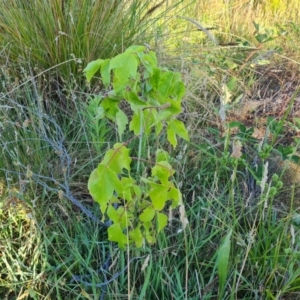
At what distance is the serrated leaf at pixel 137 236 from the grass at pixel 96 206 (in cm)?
5

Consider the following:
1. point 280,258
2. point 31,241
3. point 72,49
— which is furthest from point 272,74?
point 31,241

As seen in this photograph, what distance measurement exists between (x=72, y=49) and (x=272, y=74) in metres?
0.97

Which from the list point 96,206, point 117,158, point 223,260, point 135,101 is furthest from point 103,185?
point 96,206

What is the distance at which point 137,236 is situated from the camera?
103 cm

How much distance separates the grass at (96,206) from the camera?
3.58 ft

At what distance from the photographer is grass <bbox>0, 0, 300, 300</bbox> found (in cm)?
109

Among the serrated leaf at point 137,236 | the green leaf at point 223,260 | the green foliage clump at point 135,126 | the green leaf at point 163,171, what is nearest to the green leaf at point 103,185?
the green foliage clump at point 135,126

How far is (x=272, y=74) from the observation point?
7.22 feet

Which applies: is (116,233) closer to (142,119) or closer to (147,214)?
(147,214)

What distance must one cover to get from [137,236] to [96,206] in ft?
1.05

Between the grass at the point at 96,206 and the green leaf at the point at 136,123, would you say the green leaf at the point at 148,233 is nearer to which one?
the grass at the point at 96,206

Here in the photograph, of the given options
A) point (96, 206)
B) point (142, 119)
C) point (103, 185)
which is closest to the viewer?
point (103, 185)

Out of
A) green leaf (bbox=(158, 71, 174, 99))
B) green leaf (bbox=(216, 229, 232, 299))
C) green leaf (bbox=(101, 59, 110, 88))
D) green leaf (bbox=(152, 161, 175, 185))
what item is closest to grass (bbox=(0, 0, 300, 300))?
green leaf (bbox=(216, 229, 232, 299))

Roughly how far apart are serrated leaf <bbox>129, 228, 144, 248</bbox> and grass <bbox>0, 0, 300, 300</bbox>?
0.05 m
